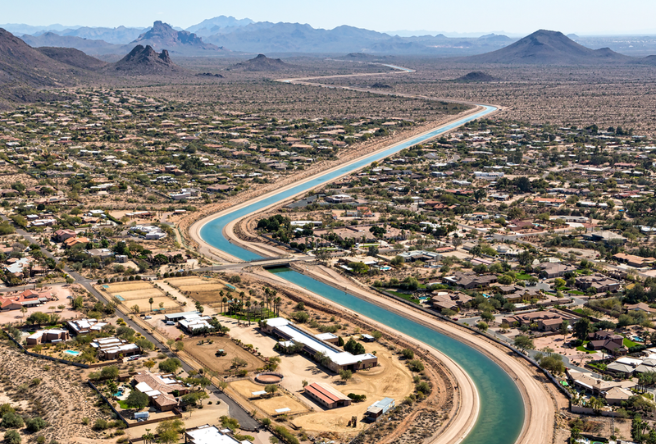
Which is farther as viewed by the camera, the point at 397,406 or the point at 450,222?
the point at 450,222

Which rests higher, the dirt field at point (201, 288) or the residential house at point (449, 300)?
the residential house at point (449, 300)

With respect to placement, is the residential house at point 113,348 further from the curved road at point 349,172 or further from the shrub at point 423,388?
the curved road at point 349,172

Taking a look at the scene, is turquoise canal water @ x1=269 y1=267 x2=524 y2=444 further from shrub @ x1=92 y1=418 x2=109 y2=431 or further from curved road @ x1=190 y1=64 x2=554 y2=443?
shrub @ x1=92 y1=418 x2=109 y2=431

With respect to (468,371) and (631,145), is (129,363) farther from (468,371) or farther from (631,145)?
(631,145)

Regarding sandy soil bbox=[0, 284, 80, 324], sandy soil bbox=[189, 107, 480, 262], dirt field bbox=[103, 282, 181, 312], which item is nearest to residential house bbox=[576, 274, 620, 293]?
sandy soil bbox=[189, 107, 480, 262]

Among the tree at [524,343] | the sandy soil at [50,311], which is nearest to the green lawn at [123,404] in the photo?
the sandy soil at [50,311]

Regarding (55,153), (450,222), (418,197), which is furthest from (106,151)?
(450,222)

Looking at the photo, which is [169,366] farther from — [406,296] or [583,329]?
[583,329]
